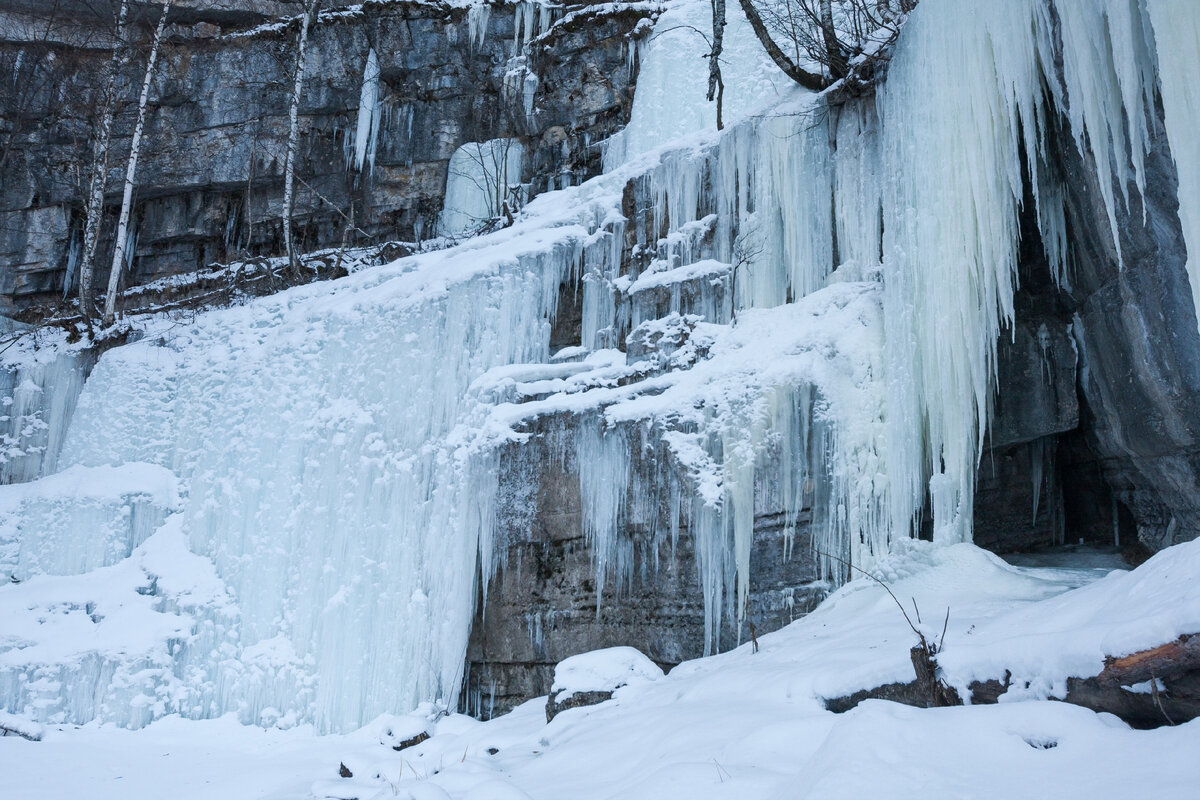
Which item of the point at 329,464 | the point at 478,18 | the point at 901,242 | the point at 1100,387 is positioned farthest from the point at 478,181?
the point at 1100,387

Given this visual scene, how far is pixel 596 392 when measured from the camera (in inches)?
300

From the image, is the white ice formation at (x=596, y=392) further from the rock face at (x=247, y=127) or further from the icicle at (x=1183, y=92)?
the rock face at (x=247, y=127)

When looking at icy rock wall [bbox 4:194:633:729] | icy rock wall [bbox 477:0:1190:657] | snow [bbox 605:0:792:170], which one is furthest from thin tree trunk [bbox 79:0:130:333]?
icy rock wall [bbox 477:0:1190:657]

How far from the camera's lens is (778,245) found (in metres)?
A: 7.52

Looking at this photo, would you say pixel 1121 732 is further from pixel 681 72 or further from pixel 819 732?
pixel 681 72

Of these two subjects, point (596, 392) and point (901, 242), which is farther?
point (596, 392)

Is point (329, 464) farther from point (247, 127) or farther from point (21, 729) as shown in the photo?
point (247, 127)

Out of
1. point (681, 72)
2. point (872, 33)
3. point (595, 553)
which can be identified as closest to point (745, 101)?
point (681, 72)

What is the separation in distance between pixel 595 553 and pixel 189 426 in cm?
507

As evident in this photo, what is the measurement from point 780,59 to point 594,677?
5.54 metres

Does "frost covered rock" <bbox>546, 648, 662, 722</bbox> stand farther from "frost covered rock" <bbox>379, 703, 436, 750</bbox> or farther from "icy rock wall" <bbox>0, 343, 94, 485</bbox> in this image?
"icy rock wall" <bbox>0, 343, 94, 485</bbox>

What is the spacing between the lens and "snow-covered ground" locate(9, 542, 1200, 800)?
240 cm

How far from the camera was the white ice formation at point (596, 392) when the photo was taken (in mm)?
5809

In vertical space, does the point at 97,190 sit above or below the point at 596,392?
above
